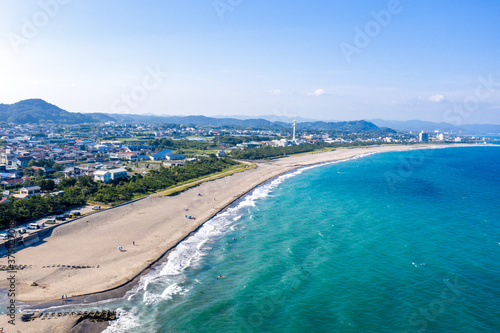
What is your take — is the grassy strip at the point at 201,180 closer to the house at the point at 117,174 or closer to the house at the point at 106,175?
the house at the point at 117,174

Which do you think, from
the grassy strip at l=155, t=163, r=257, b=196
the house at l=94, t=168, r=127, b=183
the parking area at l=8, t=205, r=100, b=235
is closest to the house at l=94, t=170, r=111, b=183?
the house at l=94, t=168, r=127, b=183

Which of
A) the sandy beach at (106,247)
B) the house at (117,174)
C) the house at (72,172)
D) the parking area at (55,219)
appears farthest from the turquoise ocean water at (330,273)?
the house at (72,172)

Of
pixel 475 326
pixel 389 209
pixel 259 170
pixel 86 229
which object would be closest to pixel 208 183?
pixel 259 170

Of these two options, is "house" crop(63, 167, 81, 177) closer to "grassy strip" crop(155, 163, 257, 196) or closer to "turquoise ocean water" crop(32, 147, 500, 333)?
"grassy strip" crop(155, 163, 257, 196)

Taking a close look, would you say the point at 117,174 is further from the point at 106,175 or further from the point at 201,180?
the point at 201,180

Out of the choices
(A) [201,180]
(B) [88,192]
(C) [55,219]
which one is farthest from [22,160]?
(C) [55,219]

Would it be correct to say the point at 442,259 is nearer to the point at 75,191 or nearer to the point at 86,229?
the point at 86,229
